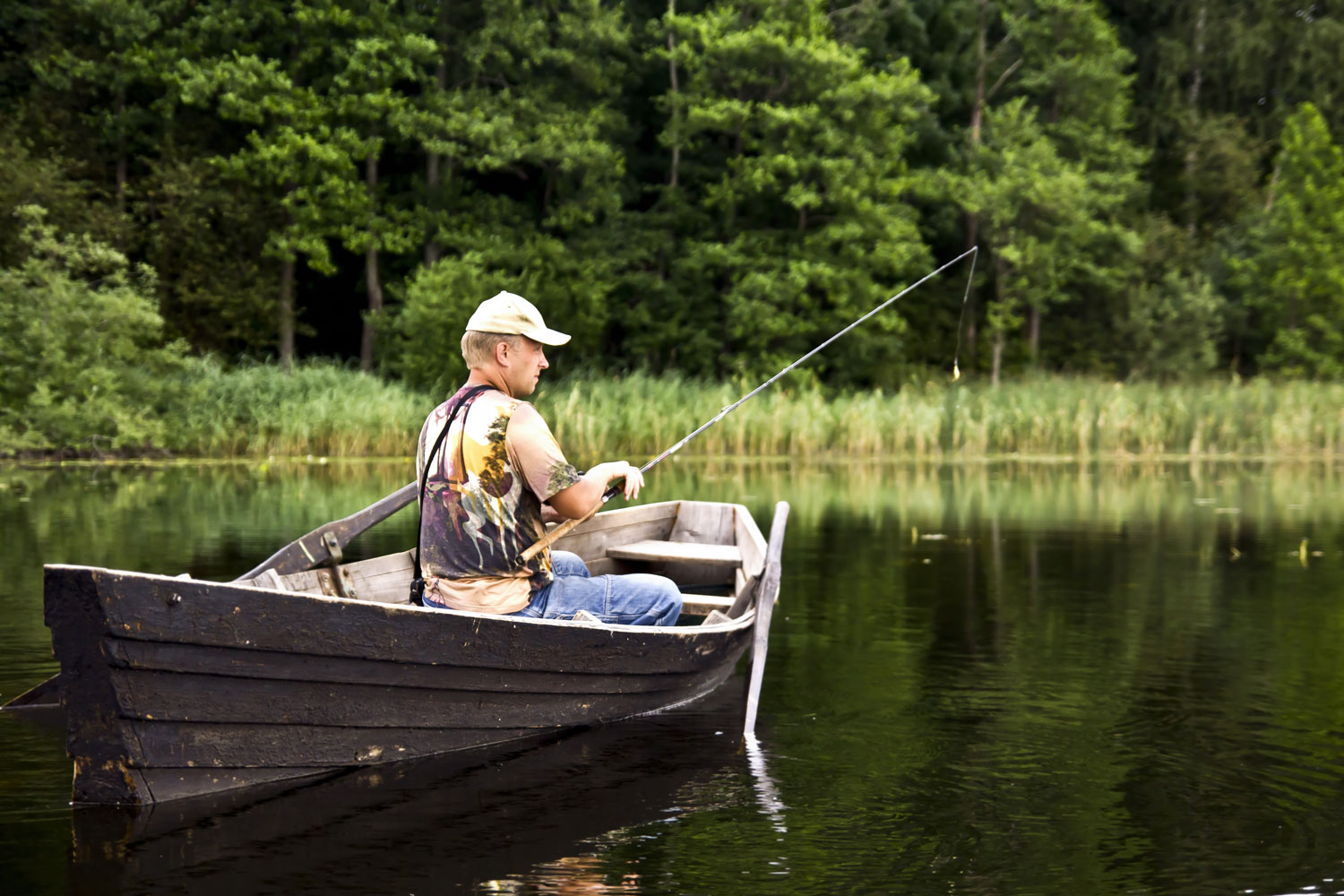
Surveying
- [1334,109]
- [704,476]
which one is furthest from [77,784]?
[1334,109]

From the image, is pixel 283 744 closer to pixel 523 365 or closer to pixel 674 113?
pixel 523 365

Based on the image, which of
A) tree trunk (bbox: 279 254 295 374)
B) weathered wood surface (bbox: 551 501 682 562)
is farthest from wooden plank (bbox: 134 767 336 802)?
tree trunk (bbox: 279 254 295 374)

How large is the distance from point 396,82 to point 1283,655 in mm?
29736

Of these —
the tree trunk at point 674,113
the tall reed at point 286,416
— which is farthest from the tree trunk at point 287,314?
the tree trunk at point 674,113

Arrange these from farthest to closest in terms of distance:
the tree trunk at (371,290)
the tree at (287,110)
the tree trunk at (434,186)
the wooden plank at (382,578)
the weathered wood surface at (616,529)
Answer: the tree trunk at (434,186)
the tree trunk at (371,290)
the tree at (287,110)
the weathered wood surface at (616,529)
the wooden plank at (382,578)

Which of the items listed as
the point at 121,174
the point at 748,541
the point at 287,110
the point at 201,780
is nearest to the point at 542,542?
the point at 201,780

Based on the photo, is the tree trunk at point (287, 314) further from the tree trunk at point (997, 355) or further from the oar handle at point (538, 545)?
the oar handle at point (538, 545)

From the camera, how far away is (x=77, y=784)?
5.31 metres

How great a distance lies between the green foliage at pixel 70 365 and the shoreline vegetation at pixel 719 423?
0.08m

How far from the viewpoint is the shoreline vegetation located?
24438mm

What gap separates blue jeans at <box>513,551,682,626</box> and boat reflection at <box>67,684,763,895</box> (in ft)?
1.73

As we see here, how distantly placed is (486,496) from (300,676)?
38.2 inches

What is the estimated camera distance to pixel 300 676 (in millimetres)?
5465

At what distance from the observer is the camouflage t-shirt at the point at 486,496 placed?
19.5ft
